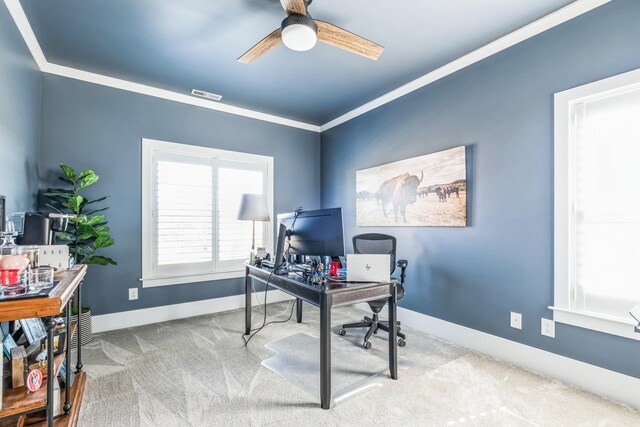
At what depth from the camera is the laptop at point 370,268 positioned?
7.13 feet

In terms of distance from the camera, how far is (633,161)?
201 centimetres

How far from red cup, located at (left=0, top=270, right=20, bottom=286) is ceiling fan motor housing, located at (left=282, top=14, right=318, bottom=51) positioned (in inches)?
75.4

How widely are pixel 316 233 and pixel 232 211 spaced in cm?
214

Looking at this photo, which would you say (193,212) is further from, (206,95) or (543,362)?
(543,362)

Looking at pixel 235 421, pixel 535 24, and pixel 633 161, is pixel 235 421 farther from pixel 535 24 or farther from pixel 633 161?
pixel 535 24

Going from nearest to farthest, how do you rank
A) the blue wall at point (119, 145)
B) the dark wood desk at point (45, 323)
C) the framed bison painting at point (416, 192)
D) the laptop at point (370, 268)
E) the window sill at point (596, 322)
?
1. the dark wood desk at point (45, 323)
2. the window sill at point (596, 322)
3. the laptop at point (370, 268)
4. the framed bison painting at point (416, 192)
5. the blue wall at point (119, 145)

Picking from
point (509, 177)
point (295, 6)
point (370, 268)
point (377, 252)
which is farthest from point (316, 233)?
point (509, 177)

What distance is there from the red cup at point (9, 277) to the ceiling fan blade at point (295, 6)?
198 centimetres

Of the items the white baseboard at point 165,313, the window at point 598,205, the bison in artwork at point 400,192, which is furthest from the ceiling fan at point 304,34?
the white baseboard at point 165,313

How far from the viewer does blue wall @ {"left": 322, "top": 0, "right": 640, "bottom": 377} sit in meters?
2.11

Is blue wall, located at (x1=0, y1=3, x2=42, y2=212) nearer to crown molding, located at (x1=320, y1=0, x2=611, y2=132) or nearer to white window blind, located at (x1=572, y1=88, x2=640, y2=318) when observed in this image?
crown molding, located at (x1=320, y1=0, x2=611, y2=132)

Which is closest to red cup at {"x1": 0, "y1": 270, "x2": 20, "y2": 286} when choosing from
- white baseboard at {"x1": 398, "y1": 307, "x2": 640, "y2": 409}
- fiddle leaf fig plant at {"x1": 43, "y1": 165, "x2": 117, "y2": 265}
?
fiddle leaf fig plant at {"x1": 43, "y1": 165, "x2": 117, "y2": 265}

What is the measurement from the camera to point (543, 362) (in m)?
2.34

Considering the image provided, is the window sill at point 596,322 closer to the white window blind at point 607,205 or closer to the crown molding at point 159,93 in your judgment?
the white window blind at point 607,205
